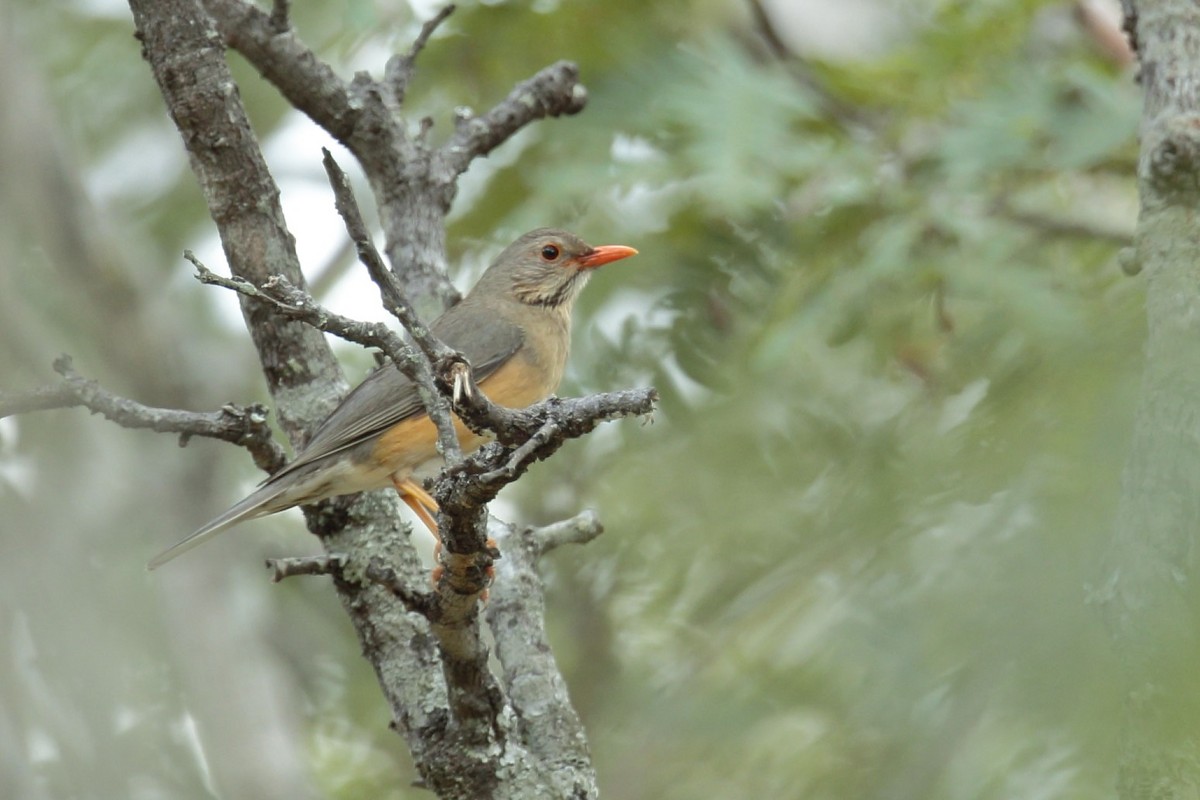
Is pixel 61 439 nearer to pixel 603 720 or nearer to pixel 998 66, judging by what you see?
pixel 603 720

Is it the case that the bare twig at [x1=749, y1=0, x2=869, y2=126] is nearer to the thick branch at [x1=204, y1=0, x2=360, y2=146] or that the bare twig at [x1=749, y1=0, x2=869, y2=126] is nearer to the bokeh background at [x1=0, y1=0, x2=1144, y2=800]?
the bokeh background at [x1=0, y1=0, x2=1144, y2=800]

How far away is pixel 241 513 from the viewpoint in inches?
200

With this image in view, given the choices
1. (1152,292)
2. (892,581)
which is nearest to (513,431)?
(892,581)

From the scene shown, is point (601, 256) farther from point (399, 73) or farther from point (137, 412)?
point (137, 412)

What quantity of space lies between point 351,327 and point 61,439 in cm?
437

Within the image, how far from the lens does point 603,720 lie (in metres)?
4.81

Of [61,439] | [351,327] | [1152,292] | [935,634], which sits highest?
[61,439]

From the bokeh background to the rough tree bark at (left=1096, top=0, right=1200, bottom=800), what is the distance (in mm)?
73

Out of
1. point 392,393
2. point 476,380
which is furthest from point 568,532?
point 476,380

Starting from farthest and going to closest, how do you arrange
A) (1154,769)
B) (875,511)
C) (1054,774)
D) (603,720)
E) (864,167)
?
(864,167), (603,720), (875,511), (1154,769), (1054,774)

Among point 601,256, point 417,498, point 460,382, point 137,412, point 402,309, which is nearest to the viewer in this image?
point 402,309

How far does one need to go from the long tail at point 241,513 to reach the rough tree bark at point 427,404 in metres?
0.51

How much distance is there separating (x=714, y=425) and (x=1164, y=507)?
124 inches

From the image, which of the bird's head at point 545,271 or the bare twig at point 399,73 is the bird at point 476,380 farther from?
the bare twig at point 399,73
